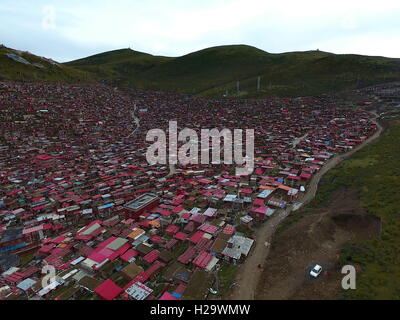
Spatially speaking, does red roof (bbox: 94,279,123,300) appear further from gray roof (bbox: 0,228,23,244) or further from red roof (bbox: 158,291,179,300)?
gray roof (bbox: 0,228,23,244)

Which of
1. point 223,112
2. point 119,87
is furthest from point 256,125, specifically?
point 119,87

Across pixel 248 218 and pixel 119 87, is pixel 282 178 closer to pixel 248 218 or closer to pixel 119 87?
pixel 248 218

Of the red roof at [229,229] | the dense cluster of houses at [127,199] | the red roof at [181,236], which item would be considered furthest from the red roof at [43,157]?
the red roof at [229,229]

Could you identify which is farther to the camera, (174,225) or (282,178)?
(282,178)

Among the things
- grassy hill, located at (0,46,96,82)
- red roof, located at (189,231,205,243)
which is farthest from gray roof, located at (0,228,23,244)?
grassy hill, located at (0,46,96,82)

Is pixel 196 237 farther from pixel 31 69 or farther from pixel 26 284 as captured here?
pixel 31 69

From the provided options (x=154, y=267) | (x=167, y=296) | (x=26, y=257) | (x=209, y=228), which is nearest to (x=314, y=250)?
(x=209, y=228)

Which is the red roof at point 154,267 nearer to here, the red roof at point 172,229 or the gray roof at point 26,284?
the red roof at point 172,229
